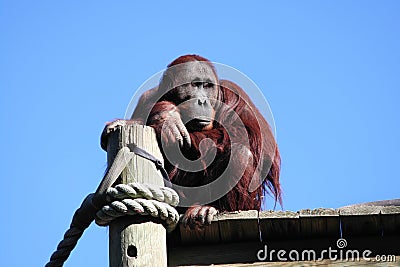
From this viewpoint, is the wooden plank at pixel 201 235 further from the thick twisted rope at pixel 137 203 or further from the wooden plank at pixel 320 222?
the wooden plank at pixel 320 222

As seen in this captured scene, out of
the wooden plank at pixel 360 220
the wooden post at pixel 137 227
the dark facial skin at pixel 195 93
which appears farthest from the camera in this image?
the dark facial skin at pixel 195 93

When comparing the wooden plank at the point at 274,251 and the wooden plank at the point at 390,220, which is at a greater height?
the wooden plank at the point at 390,220

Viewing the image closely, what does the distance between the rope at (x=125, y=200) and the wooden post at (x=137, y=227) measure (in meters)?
0.03

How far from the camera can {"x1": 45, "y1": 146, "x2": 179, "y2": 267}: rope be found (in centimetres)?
297

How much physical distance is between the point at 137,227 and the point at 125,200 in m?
0.10

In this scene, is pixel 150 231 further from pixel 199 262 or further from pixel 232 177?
pixel 232 177

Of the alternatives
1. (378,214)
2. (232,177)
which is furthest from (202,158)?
(378,214)

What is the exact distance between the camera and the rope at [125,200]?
9.76ft

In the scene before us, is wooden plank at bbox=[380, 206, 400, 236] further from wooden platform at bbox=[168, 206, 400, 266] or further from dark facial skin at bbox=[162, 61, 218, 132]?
dark facial skin at bbox=[162, 61, 218, 132]

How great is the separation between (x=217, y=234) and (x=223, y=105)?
53.1 inches

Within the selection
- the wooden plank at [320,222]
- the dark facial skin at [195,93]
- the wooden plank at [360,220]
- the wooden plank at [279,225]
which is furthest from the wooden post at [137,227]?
the dark facial skin at [195,93]

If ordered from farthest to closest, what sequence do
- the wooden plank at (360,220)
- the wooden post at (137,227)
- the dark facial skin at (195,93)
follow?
the dark facial skin at (195,93) < the wooden plank at (360,220) < the wooden post at (137,227)

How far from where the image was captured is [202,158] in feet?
12.8

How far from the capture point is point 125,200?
298 cm
